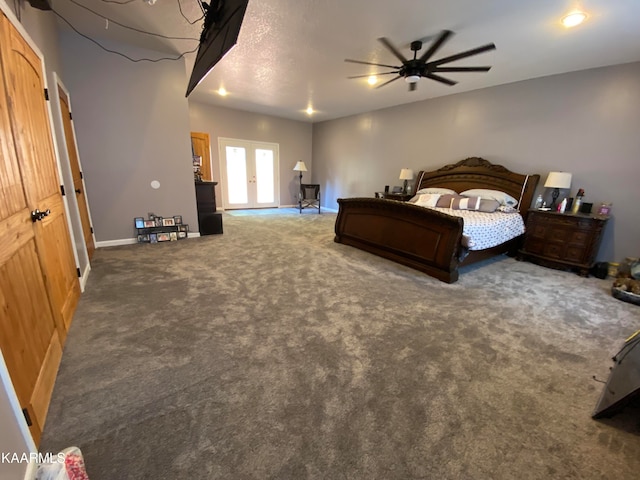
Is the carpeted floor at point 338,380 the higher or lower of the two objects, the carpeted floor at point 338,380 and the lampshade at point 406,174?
the lower

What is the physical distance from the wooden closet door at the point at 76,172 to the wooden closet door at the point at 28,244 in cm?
125

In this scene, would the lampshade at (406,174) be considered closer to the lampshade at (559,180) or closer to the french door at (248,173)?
the lampshade at (559,180)

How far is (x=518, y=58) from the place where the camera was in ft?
10.9

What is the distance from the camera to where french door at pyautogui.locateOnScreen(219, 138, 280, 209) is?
23.8 feet

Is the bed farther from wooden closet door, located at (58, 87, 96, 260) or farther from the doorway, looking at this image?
the doorway

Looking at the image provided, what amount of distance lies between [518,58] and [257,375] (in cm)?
458

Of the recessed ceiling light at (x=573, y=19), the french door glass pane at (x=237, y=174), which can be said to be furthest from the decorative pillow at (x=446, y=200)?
the french door glass pane at (x=237, y=174)

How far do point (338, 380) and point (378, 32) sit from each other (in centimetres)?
338

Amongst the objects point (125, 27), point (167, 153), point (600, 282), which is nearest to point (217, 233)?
point (167, 153)

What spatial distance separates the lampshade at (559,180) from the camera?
3.61 m

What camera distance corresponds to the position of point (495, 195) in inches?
168

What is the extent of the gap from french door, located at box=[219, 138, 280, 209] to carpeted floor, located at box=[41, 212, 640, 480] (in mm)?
4846

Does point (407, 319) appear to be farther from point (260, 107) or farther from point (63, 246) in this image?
point (260, 107)

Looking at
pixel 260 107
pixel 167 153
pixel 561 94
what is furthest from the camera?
pixel 260 107
